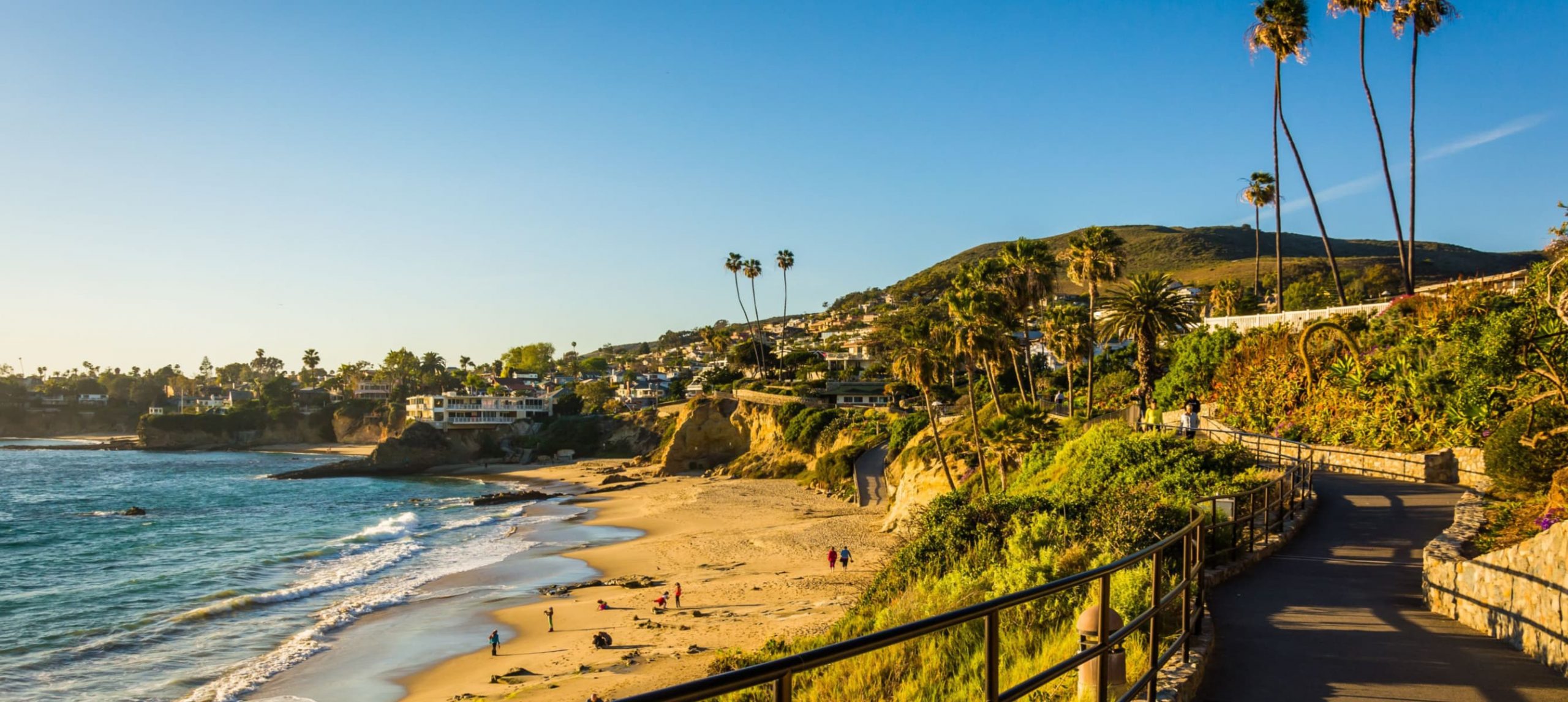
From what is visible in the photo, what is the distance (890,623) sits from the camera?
11.8 m

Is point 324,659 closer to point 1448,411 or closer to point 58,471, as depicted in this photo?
point 1448,411

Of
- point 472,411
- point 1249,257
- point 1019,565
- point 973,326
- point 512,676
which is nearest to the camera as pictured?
point 1019,565

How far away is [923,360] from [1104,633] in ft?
106

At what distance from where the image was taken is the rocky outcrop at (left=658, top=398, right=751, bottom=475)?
248ft

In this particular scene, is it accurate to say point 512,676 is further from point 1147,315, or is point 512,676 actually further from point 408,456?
point 408,456

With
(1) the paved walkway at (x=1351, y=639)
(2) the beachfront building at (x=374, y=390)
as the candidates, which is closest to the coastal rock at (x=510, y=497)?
(1) the paved walkway at (x=1351, y=639)

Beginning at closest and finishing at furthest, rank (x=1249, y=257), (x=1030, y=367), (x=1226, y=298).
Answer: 1. (x=1030, y=367)
2. (x=1226, y=298)
3. (x=1249, y=257)

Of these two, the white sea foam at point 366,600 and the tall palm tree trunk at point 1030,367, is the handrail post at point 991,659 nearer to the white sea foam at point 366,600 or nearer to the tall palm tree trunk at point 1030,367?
the white sea foam at point 366,600

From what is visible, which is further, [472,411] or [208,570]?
[472,411]

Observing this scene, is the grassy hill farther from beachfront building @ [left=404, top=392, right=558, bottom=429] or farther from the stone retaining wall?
the stone retaining wall

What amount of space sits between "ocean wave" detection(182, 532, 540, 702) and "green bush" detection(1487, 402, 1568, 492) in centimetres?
2481

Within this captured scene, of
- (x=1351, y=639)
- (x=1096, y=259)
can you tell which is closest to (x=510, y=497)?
(x=1096, y=259)

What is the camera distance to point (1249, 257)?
16700 centimetres

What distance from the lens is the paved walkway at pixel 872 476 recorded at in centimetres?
4884
